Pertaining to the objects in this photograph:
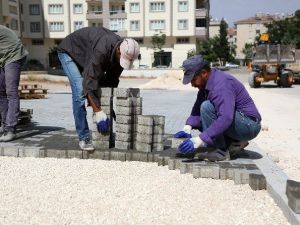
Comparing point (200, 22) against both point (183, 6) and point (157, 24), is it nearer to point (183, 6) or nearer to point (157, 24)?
point (183, 6)

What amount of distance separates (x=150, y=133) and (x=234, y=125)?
112 centimetres

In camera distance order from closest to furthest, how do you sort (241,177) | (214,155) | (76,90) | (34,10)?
(241,177) < (214,155) < (76,90) < (34,10)

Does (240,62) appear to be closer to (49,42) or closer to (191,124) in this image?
(49,42)

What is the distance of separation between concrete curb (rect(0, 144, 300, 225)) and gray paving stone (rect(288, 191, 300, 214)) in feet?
0.12

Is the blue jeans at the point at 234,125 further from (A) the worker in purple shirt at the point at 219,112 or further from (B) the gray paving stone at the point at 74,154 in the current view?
(B) the gray paving stone at the point at 74,154

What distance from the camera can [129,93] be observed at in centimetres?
519

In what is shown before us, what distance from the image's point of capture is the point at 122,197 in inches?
153

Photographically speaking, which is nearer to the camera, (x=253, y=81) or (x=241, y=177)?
(x=241, y=177)

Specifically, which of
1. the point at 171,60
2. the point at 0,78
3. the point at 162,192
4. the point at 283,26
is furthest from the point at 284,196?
the point at 283,26

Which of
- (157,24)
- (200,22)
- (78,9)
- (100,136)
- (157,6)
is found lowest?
(100,136)

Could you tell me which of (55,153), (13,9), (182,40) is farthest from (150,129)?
(182,40)

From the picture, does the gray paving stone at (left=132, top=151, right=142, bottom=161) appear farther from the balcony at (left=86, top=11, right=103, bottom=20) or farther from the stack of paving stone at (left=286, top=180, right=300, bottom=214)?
the balcony at (left=86, top=11, right=103, bottom=20)

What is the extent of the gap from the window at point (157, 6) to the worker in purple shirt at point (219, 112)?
179ft

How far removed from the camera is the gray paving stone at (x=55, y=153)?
5.37 metres
